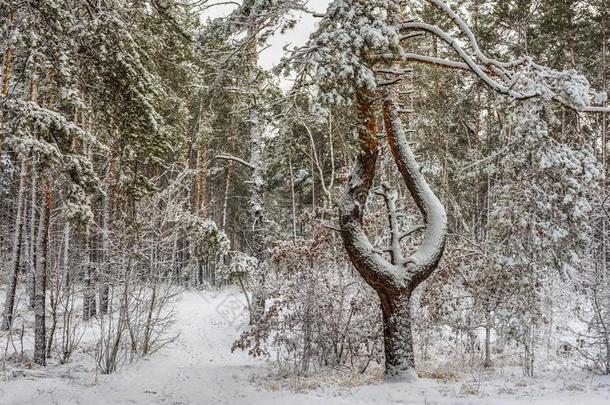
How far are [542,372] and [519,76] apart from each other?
229 inches

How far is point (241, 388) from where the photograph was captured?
8367mm

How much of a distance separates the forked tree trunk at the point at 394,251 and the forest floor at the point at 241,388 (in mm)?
623

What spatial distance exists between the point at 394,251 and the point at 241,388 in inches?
145

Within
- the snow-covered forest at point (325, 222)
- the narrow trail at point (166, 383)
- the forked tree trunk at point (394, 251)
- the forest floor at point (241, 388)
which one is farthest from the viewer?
the forked tree trunk at point (394, 251)

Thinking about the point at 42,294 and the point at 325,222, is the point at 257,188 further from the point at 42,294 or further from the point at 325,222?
the point at 42,294

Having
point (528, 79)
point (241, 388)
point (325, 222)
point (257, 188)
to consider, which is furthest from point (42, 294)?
point (528, 79)

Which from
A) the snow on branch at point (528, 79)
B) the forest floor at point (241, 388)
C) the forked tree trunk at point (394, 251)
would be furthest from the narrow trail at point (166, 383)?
the snow on branch at point (528, 79)

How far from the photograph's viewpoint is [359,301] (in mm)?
→ 9930

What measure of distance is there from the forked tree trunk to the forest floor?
623mm

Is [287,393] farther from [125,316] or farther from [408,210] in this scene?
[408,210]

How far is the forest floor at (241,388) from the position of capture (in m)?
6.67

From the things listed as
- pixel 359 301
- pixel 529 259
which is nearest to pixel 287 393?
pixel 359 301

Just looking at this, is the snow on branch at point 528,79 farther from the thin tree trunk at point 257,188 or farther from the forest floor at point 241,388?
the thin tree trunk at point 257,188

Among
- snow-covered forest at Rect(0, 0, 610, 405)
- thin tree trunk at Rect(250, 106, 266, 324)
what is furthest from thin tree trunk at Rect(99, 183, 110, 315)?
thin tree trunk at Rect(250, 106, 266, 324)
